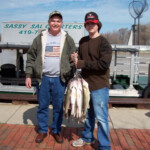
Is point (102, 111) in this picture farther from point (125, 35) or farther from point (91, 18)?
point (125, 35)

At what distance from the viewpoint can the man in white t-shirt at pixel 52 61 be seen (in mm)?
3461

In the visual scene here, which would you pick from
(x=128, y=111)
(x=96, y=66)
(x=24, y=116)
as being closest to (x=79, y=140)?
(x=96, y=66)

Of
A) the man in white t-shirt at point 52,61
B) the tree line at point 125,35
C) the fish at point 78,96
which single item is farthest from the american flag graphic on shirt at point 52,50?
the tree line at point 125,35

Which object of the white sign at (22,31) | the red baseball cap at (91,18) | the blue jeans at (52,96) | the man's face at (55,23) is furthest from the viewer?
the white sign at (22,31)

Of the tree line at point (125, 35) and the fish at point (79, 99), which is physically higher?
the tree line at point (125, 35)

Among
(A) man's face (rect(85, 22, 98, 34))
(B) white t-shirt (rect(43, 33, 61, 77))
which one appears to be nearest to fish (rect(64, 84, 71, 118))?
(B) white t-shirt (rect(43, 33, 61, 77))

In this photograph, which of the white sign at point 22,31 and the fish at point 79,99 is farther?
the white sign at point 22,31

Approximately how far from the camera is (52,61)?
3473 millimetres

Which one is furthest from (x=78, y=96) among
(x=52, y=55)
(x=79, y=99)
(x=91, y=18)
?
(x=91, y=18)

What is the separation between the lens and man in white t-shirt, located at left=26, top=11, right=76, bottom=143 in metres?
3.46

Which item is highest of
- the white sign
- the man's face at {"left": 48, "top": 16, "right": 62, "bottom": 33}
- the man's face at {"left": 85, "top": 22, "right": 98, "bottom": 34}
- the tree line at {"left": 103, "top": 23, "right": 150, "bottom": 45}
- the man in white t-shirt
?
the tree line at {"left": 103, "top": 23, "right": 150, "bottom": 45}

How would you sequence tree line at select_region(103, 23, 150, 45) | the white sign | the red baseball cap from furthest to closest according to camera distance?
tree line at select_region(103, 23, 150, 45), the white sign, the red baseball cap

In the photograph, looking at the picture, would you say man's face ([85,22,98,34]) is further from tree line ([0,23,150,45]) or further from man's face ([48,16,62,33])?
tree line ([0,23,150,45])

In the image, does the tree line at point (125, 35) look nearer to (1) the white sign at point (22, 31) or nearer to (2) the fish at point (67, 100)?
(1) the white sign at point (22, 31)
